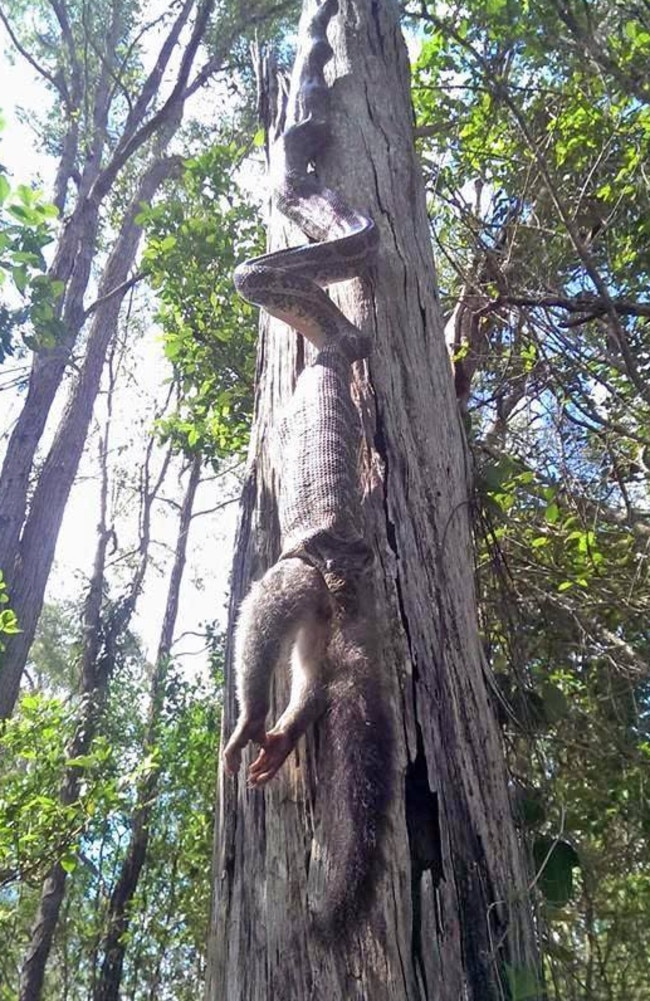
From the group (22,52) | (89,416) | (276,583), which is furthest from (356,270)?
(22,52)

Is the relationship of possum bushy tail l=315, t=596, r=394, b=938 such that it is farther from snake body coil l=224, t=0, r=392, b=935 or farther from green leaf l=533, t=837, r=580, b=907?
green leaf l=533, t=837, r=580, b=907

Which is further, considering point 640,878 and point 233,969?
point 640,878

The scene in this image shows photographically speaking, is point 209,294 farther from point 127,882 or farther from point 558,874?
point 127,882

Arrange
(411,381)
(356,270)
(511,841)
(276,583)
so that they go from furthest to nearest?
(356,270) < (411,381) < (276,583) < (511,841)

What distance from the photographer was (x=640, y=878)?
5586 mm

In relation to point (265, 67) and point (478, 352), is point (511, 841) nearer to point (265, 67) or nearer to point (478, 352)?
point (478, 352)

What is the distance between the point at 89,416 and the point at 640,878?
30.6 ft

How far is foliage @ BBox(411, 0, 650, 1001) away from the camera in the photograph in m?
4.87

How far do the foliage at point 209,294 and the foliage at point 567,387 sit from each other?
1.60 metres

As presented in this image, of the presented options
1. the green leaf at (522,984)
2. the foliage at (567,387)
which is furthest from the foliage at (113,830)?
the green leaf at (522,984)

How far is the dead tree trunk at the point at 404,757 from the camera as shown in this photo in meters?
2.13

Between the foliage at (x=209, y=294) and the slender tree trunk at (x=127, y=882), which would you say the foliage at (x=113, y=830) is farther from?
the foliage at (x=209, y=294)

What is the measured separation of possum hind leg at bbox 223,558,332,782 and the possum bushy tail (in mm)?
226

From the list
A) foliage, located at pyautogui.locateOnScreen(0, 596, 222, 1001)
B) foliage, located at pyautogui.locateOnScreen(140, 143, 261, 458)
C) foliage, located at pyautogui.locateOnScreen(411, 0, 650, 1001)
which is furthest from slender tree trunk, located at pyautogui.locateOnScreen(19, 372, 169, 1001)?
foliage, located at pyautogui.locateOnScreen(411, 0, 650, 1001)
